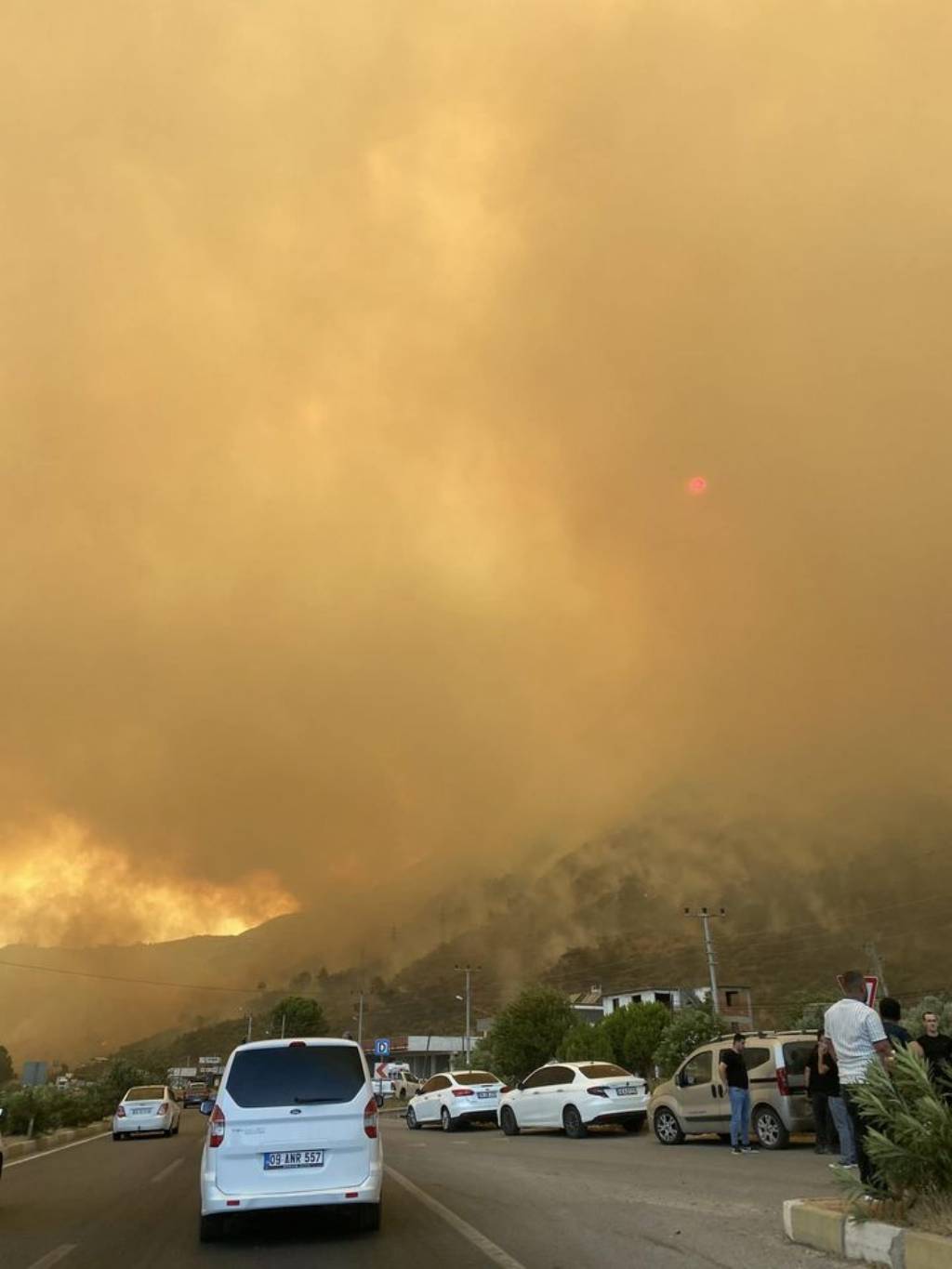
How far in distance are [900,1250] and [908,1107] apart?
942 mm

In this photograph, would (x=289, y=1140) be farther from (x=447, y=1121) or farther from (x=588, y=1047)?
(x=588, y=1047)

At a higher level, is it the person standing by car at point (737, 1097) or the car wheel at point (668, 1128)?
the person standing by car at point (737, 1097)

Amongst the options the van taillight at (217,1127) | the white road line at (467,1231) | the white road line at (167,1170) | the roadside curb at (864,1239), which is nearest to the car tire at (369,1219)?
the white road line at (467,1231)

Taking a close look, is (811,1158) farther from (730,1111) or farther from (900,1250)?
(900,1250)

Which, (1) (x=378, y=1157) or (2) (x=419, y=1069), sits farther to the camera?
(2) (x=419, y=1069)

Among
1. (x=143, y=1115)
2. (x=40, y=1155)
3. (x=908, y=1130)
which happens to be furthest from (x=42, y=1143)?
(x=908, y=1130)

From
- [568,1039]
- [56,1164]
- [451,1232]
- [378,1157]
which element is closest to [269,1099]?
[378,1157]

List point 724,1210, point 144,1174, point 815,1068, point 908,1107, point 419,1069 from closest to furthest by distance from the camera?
1. point 908,1107
2. point 724,1210
3. point 815,1068
4. point 144,1174
5. point 419,1069

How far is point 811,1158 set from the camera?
14.5m

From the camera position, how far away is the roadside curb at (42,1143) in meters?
22.9

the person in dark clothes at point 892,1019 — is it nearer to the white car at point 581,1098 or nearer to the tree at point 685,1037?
the white car at point 581,1098

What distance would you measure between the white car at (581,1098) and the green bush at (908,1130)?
15.9m

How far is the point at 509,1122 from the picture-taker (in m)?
24.8

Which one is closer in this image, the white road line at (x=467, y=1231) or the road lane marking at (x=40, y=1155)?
the white road line at (x=467, y=1231)
